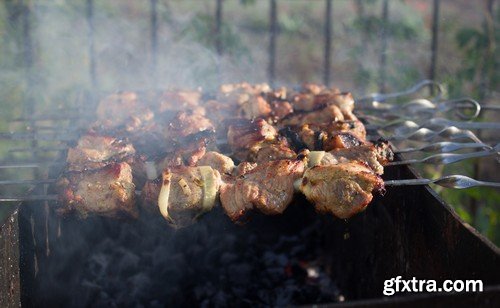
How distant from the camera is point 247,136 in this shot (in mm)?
2836

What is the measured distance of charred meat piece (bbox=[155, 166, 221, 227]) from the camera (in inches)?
92.0

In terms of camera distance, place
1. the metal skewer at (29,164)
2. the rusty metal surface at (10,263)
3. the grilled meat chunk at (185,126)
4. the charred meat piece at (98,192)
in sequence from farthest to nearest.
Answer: the grilled meat chunk at (185,126) → the metal skewer at (29,164) → the charred meat piece at (98,192) → the rusty metal surface at (10,263)

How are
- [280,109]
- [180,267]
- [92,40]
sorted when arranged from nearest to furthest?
[180,267] < [280,109] < [92,40]

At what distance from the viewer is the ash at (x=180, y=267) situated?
Result: 3082 mm

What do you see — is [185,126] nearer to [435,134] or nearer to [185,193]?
[185,193]

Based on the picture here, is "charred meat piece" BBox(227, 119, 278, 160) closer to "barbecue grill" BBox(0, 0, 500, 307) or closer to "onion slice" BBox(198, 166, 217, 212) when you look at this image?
"onion slice" BBox(198, 166, 217, 212)

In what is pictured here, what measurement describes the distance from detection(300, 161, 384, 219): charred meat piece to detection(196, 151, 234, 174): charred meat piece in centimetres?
38

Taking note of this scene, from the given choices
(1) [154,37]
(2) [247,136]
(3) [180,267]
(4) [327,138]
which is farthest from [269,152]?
(1) [154,37]

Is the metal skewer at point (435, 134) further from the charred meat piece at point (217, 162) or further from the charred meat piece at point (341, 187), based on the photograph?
the charred meat piece at point (217, 162)

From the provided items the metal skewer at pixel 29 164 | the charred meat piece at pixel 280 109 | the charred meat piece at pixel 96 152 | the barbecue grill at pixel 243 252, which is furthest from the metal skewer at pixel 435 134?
the metal skewer at pixel 29 164

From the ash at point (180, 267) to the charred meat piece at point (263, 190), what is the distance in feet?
2.79

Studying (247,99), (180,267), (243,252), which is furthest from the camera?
(247,99)

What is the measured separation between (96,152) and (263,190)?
0.92 metres

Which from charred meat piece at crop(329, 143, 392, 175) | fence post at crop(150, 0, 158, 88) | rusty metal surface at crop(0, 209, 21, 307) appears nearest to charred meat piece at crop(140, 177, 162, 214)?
rusty metal surface at crop(0, 209, 21, 307)
